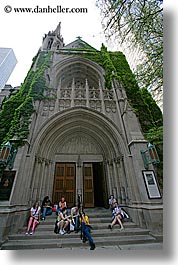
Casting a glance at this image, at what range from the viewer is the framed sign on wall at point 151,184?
4.71 meters

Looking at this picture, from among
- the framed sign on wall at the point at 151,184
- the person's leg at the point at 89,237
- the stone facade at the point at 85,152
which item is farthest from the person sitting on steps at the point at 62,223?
the framed sign on wall at the point at 151,184

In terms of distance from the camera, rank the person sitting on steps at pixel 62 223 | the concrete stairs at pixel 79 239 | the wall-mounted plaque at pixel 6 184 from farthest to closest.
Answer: the wall-mounted plaque at pixel 6 184
the person sitting on steps at pixel 62 223
the concrete stairs at pixel 79 239

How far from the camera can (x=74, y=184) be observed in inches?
268

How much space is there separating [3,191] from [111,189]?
13.3 feet

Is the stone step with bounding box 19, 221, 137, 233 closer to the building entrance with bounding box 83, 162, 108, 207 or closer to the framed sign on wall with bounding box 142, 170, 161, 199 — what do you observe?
the framed sign on wall with bounding box 142, 170, 161, 199

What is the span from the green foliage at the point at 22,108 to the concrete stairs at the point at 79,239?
2.82 meters

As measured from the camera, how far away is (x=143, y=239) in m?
3.78

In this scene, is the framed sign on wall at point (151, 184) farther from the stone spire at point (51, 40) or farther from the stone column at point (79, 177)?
the stone spire at point (51, 40)

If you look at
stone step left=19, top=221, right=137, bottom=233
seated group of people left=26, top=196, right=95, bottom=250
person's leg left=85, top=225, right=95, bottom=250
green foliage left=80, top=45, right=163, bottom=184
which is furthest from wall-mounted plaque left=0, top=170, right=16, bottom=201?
green foliage left=80, top=45, right=163, bottom=184

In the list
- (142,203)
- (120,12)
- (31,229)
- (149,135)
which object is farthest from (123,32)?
(31,229)

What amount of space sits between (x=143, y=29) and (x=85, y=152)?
5374 mm

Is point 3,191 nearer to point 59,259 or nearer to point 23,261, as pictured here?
point 23,261

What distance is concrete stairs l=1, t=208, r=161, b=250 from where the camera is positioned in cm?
340

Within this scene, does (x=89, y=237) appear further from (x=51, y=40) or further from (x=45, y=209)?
(x=51, y=40)
